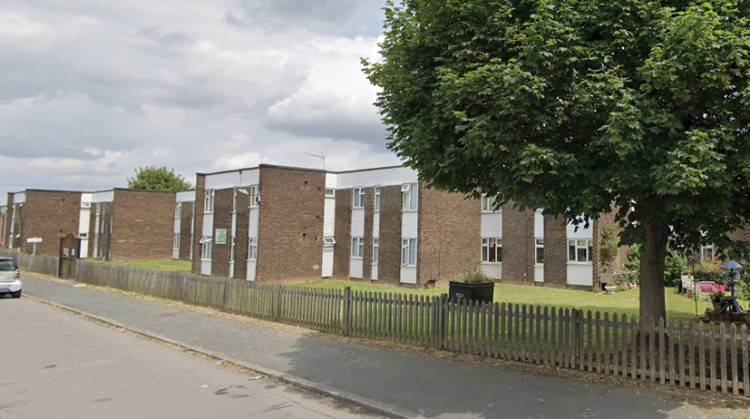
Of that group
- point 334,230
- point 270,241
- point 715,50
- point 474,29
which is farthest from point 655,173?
point 334,230

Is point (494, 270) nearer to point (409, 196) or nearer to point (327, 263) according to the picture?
point (409, 196)

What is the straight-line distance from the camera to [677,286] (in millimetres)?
21484

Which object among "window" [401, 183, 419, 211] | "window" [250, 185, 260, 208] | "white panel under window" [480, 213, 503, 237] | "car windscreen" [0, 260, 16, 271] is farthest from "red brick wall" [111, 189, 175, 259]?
"white panel under window" [480, 213, 503, 237]

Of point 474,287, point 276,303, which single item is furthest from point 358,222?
point 276,303

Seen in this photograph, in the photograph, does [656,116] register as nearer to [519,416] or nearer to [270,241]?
[519,416]

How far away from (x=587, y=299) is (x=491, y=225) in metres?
8.18

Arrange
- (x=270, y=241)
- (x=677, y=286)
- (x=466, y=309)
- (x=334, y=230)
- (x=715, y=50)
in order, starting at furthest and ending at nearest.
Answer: (x=334, y=230) → (x=270, y=241) → (x=677, y=286) → (x=466, y=309) → (x=715, y=50)

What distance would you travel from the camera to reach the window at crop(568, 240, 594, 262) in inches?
902

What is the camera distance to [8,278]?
20.3m

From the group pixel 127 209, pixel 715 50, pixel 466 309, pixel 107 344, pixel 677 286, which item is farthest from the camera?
pixel 127 209

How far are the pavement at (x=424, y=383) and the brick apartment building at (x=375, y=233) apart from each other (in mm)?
13808

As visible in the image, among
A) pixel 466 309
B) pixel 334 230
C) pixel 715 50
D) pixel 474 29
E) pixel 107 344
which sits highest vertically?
pixel 474 29

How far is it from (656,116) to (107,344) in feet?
40.0

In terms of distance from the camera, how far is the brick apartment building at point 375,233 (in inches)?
966
